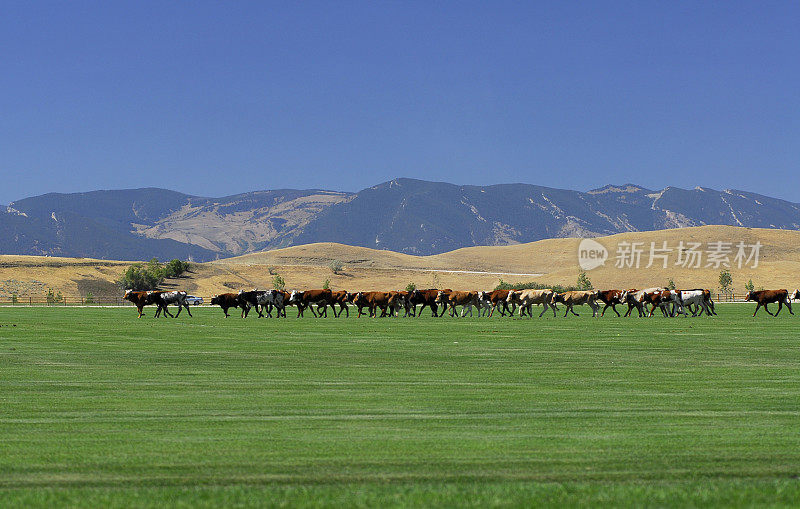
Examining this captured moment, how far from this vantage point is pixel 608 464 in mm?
9539

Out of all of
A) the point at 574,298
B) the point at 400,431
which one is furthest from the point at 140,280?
the point at 400,431

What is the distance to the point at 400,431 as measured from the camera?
11.6 m

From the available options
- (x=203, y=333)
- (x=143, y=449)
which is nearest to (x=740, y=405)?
(x=143, y=449)

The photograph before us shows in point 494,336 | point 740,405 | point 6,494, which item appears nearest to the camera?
point 6,494

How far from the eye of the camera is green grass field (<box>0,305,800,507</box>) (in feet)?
27.6

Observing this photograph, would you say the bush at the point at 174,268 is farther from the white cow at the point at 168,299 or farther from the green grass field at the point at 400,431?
the green grass field at the point at 400,431

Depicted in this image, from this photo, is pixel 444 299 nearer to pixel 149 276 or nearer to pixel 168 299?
pixel 168 299

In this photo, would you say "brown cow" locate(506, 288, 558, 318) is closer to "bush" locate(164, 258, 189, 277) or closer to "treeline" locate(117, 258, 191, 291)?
"treeline" locate(117, 258, 191, 291)

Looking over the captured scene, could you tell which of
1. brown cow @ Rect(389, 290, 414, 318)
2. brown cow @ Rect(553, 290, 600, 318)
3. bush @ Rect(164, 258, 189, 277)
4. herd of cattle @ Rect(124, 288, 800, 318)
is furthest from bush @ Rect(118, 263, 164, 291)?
brown cow @ Rect(553, 290, 600, 318)

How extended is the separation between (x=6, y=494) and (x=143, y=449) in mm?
2227

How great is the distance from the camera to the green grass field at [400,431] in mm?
8398

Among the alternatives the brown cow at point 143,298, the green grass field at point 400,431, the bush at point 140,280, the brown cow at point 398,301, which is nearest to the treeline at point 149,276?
the bush at point 140,280

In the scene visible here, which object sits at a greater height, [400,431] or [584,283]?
[584,283]

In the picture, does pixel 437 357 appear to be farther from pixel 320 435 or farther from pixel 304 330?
pixel 304 330
